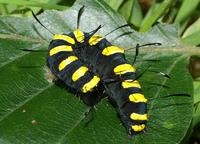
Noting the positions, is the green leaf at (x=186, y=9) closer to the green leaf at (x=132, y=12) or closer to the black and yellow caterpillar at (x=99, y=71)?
the green leaf at (x=132, y=12)

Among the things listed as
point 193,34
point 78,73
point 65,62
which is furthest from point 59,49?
point 193,34

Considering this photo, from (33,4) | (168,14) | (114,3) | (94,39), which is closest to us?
(94,39)

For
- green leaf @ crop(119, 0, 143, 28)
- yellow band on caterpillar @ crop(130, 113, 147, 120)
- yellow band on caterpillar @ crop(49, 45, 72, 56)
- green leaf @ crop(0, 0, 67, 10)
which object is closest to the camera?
yellow band on caterpillar @ crop(130, 113, 147, 120)

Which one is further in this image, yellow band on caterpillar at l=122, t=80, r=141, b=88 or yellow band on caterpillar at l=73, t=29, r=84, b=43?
yellow band on caterpillar at l=73, t=29, r=84, b=43

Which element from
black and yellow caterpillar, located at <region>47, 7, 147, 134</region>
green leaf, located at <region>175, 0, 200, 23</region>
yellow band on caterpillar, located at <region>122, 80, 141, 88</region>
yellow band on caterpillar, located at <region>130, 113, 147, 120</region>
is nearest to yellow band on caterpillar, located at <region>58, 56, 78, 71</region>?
black and yellow caterpillar, located at <region>47, 7, 147, 134</region>

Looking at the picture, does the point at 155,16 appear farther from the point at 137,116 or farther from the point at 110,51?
the point at 137,116

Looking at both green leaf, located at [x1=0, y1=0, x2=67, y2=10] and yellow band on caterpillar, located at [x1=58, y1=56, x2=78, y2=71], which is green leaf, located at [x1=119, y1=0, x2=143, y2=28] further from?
yellow band on caterpillar, located at [x1=58, y1=56, x2=78, y2=71]

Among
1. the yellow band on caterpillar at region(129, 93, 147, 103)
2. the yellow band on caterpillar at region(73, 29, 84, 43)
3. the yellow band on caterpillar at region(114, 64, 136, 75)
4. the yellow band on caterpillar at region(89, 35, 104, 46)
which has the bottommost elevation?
the yellow band on caterpillar at region(129, 93, 147, 103)

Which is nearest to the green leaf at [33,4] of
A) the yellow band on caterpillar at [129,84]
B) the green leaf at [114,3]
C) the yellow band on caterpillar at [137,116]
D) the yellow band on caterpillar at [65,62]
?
the green leaf at [114,3]

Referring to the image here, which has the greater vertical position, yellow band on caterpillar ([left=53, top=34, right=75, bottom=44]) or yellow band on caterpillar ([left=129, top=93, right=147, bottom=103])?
yellow band on caterpillar ([left=53, top=34, right=75, bottom=44])
